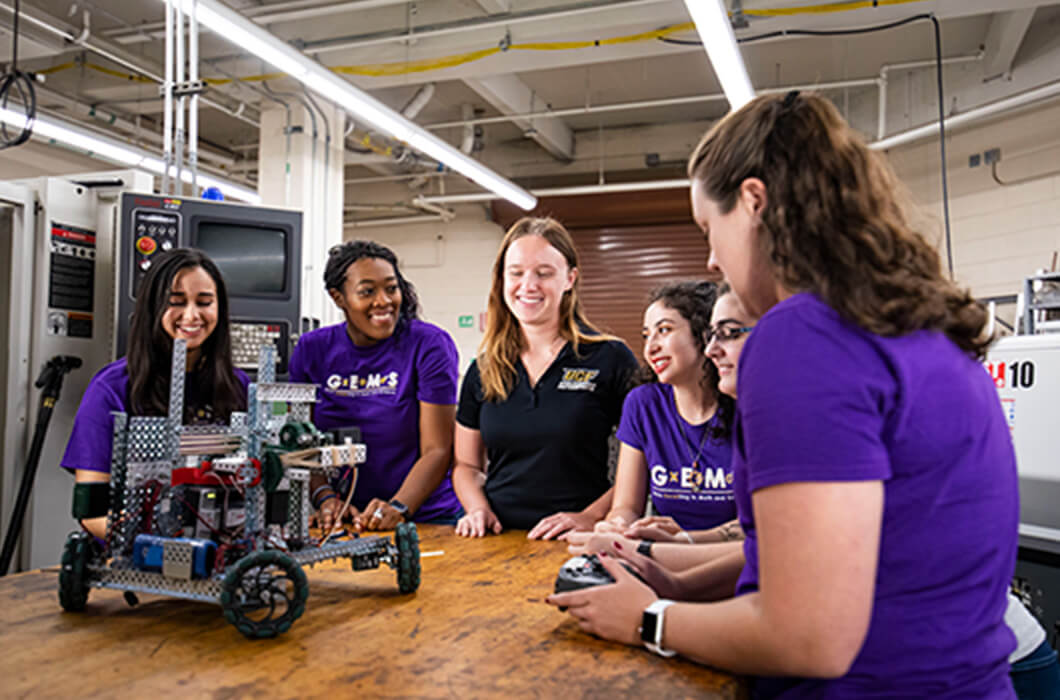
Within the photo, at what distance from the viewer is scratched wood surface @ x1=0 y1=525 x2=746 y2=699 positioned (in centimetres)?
85

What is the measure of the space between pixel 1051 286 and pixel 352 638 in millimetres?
2878

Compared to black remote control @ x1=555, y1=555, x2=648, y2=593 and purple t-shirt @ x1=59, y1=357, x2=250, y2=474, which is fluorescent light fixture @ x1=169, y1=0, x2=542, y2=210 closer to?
purple t-shirt @ x1=59, y1=357, x2=250, y2=474

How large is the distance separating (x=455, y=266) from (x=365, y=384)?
271 inches

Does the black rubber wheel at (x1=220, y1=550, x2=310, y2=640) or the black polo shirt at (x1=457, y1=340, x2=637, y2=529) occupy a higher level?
the black polo shirt at (x1=457, y1=340, x2=637, y2=529)

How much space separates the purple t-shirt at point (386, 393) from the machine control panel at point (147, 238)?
854mm

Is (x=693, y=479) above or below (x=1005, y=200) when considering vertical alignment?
below

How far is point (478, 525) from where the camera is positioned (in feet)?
6.00

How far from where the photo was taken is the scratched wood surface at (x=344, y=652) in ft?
2.79

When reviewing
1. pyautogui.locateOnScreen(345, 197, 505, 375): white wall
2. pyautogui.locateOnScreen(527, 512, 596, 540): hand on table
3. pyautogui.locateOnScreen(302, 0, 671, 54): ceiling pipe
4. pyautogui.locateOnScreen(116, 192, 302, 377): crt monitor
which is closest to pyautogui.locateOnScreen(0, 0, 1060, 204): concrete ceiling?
pyautogui.locateOnScreen(302, 0, 671, 54): ceiling pipe

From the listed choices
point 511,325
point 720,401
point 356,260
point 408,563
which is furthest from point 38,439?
point 720,401

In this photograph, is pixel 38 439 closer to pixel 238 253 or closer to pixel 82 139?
pixel 238 253

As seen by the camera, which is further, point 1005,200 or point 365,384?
point 1005,200

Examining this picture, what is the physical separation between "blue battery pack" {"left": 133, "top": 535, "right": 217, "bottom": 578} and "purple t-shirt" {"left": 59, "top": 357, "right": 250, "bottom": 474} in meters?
0.43

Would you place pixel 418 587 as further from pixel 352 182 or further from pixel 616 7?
pixel 352 182
